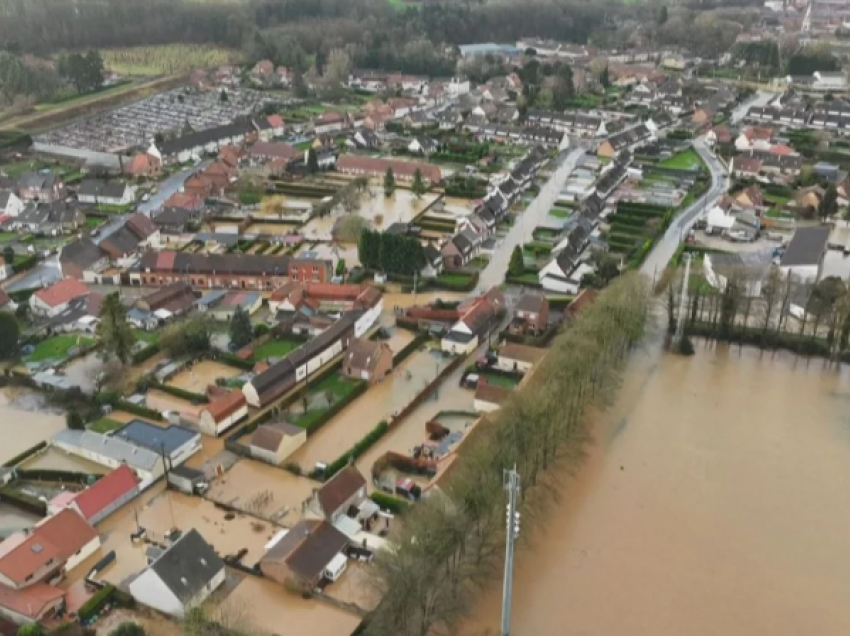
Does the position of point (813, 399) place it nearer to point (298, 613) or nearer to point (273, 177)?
point (298, 613)

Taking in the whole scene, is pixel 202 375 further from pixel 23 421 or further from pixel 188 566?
pixel 188 566

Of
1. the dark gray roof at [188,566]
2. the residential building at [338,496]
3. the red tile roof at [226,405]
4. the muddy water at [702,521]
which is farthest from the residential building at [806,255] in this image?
the dark gray roof at [188,566]

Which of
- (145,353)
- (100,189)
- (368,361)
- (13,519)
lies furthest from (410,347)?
(100,189)

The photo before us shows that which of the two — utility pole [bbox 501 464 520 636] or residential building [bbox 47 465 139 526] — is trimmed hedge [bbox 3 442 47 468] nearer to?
residential building [bbox 47 465 139 526]

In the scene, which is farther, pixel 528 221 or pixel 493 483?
pixel 528 221

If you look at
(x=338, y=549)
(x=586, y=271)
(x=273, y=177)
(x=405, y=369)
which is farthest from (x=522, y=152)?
(x=338, y=549)

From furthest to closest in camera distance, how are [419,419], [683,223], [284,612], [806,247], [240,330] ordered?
[683,223], [806,247], [240,330], [419,419], [284,612]

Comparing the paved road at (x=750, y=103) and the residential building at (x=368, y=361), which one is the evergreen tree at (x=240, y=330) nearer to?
the residential building at (x=368, y=361)
